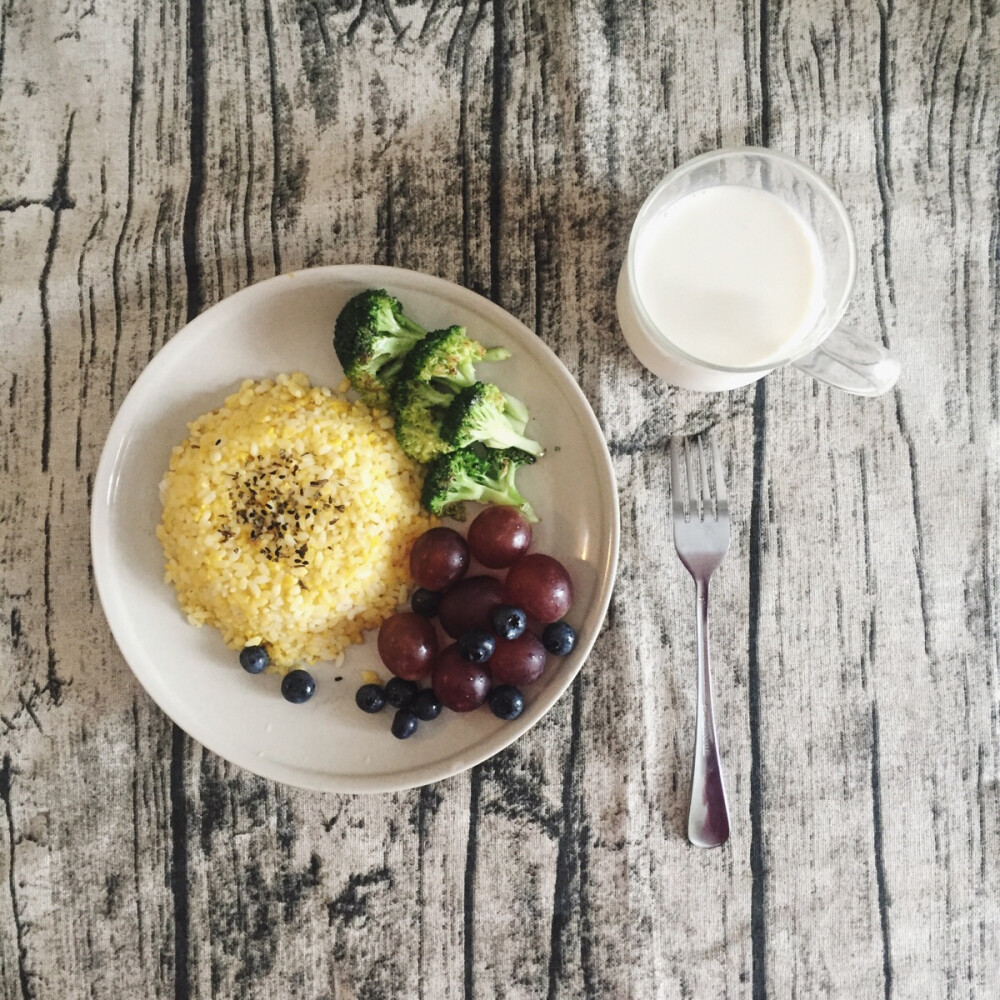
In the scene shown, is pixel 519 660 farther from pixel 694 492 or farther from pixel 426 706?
pixel 694 492

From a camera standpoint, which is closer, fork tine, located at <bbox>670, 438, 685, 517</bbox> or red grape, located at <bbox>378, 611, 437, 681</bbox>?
red grape, located at <bbox>378, 611, 437, 681</bbox>

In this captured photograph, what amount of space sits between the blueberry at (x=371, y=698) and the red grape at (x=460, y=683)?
9cm

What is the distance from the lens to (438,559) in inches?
47.9

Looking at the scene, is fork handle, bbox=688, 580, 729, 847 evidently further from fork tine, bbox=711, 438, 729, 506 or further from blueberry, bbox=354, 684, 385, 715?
blueberry, bbox=354, 684, 385, 715

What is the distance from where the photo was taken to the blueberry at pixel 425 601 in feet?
4.10

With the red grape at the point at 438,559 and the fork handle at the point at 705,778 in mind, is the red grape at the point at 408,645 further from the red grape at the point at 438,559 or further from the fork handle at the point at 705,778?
the fork handle at the point at 705,778

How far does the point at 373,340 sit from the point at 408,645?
42cm

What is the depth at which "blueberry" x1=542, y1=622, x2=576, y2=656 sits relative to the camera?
1.22m

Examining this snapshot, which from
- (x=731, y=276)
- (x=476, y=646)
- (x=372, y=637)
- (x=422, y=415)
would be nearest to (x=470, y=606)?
(x=476, y=646)

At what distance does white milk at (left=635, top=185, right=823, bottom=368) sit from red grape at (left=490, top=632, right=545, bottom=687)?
0.45 m

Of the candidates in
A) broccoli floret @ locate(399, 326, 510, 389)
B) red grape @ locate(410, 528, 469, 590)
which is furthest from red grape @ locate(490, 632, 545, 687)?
broccoli floret @ locate(399, 326, 510, 389)

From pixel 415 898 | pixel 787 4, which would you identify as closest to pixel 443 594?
pixel 415 898

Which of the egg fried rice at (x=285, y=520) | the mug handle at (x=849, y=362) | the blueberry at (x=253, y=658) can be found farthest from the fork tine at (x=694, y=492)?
the blueberry at (x=253, y=658)

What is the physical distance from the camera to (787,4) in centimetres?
139
